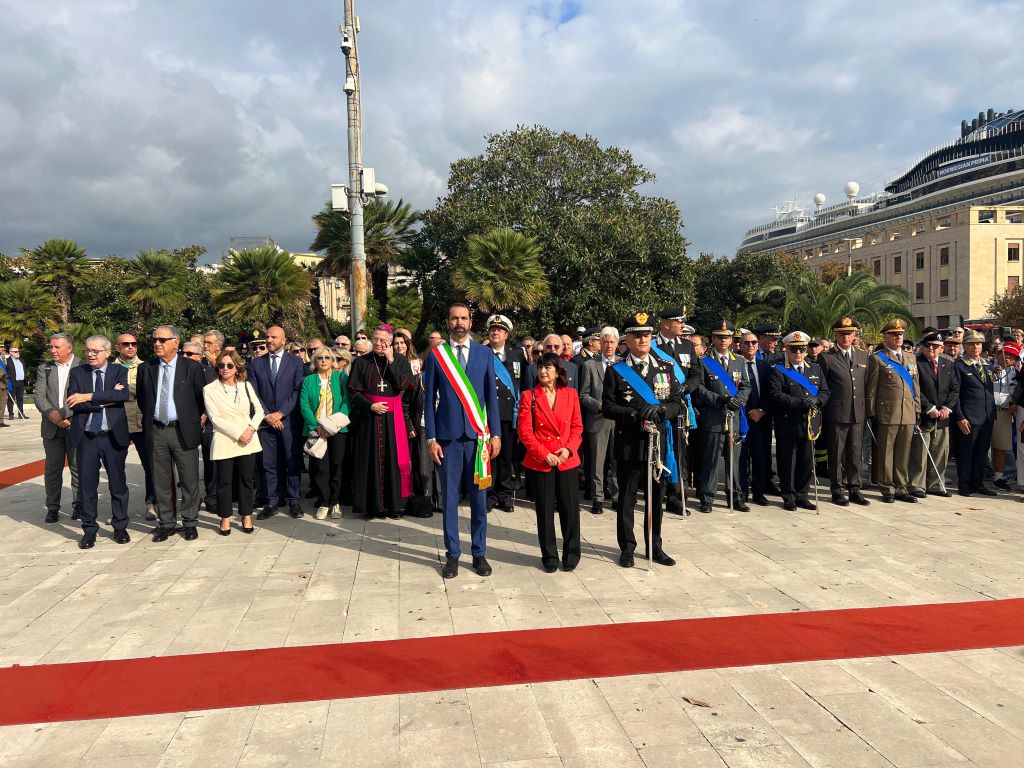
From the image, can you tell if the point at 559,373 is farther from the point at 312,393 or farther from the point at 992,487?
the point at 992,487

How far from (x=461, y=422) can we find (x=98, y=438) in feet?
11.5

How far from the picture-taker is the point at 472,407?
5.22 metres

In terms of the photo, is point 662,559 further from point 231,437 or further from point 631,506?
point 231,437

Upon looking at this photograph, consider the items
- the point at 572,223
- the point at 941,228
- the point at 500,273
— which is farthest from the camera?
the point at 941,228

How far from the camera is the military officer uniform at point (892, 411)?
7.53 m

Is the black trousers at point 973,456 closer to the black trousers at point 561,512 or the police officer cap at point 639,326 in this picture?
the police officer cap at point 639,326

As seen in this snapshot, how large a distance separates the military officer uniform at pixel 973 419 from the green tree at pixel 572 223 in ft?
47.1

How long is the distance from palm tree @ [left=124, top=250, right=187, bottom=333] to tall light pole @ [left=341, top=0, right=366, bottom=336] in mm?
20433

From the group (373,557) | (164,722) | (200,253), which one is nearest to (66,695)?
(164,722)

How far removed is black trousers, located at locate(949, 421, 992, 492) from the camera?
7.95 metres

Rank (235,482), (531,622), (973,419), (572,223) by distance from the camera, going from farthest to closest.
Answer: (572,223) < (973,419) < (235,482) < (531,622)

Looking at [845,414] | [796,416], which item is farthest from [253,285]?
[845,414]

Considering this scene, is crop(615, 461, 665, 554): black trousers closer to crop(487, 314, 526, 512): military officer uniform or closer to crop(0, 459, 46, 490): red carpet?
crop(487, 314, 526, 512): military officer uniform

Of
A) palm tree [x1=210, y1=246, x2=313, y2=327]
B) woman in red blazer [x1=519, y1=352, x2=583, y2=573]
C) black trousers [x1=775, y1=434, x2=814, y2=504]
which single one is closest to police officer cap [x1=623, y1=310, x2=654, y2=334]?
woman in red blazer [x1=519, y1=352, x2=583, y2=573]
